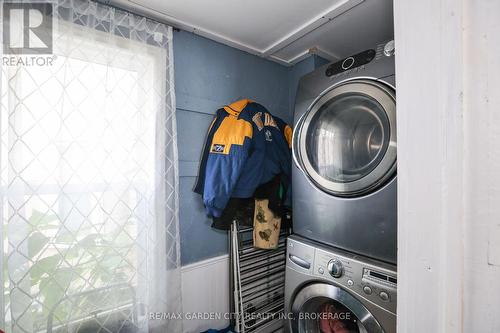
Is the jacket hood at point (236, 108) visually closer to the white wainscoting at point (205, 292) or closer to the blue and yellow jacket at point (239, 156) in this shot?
the blue and yellow jacket at point (239, 156)

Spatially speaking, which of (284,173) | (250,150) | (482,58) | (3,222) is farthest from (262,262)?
(482,58)

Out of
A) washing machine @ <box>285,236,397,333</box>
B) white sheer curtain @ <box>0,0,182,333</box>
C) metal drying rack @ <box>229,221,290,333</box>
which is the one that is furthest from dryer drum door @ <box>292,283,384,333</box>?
white sheer curtain @ <box>0,0,182,333</box>

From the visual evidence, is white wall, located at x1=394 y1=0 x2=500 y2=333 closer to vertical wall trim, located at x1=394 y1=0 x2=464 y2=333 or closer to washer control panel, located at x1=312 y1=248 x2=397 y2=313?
vertical wall trim, located at x1=394 y1=0 x2=464 y2=333

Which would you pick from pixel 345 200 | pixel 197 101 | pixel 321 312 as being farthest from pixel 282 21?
pixel 321 312

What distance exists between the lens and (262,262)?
170 cm

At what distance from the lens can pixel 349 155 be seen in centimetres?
118

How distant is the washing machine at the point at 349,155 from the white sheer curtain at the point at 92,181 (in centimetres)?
80

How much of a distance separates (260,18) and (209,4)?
1.08ft

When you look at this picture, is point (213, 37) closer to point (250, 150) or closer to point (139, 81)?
point (139, 81)

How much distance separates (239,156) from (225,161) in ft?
0.30

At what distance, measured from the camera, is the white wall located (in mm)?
350

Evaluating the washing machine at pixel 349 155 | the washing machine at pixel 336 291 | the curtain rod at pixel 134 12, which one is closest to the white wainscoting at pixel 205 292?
the washing machine at pixel 336 291

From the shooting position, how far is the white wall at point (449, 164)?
0.35 m

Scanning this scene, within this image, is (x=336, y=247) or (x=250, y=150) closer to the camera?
(x=336, y=247)
